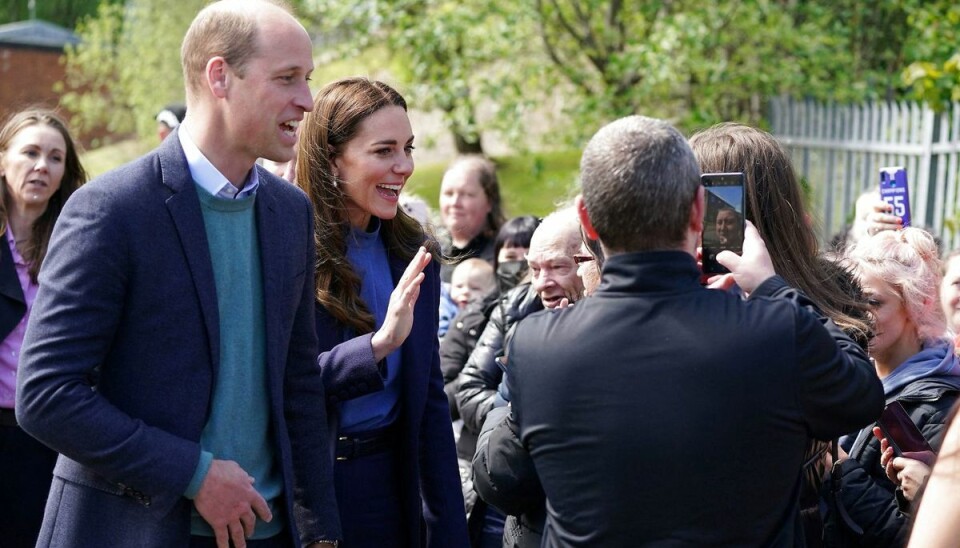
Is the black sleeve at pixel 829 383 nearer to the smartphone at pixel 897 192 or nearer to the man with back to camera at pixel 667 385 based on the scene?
the man with back to camera at pixel 667 385

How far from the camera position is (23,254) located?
482 cm

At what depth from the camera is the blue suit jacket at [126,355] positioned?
246cm

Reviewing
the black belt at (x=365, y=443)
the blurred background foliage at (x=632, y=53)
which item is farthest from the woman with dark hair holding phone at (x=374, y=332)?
the blurred background foliage at (x=632, y=53)

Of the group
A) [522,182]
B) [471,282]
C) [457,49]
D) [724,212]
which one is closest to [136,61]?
[522,182]

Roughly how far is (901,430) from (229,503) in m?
1.80

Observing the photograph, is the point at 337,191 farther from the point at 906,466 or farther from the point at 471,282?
the point at 471,282

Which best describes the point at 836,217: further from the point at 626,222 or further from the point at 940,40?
the point at 626,222

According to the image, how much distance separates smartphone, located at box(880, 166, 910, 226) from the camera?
468cm

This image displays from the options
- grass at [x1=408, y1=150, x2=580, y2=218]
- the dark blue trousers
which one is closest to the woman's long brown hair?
the dark blue trousers

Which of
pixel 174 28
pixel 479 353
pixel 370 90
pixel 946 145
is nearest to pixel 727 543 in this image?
pixel 370 90

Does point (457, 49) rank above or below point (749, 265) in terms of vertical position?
below

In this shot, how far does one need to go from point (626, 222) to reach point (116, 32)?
22.8m

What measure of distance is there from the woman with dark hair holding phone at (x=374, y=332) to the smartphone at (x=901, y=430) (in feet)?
4.21

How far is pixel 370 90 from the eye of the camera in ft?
11.6
